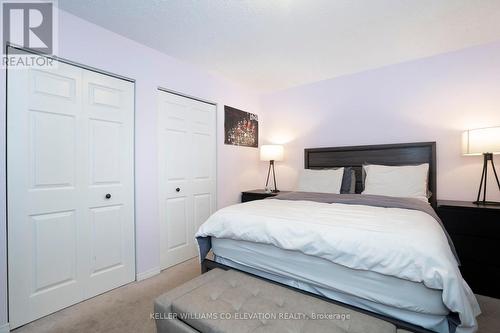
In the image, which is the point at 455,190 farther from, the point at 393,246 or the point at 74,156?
the point at 74,156

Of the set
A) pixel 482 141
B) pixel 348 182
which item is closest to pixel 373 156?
pixel 348 182

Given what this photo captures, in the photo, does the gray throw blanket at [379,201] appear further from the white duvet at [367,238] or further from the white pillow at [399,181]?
the white pillow at [399,181]

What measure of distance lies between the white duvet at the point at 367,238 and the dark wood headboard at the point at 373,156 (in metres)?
1.20

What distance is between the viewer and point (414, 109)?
A: 2.86 metres

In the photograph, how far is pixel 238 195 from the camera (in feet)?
12.2

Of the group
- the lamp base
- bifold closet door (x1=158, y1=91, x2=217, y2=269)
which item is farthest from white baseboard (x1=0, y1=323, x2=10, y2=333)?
the lamp base

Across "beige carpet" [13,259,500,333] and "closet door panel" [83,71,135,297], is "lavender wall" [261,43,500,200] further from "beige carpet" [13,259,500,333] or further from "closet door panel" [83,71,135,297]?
"closet door panel" [83,71,135,297]

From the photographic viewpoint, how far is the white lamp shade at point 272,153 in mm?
3666

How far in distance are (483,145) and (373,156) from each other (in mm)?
1022

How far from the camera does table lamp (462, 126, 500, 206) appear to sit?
2189mm

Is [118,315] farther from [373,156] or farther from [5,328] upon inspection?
[373,156]

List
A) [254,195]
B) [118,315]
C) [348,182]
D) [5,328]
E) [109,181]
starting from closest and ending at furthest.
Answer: [5,328] < [118,315] < [109,181] < [348,182] < [254,195]

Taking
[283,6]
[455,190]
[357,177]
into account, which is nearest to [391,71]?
[357,177]

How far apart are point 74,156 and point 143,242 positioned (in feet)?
3.45
